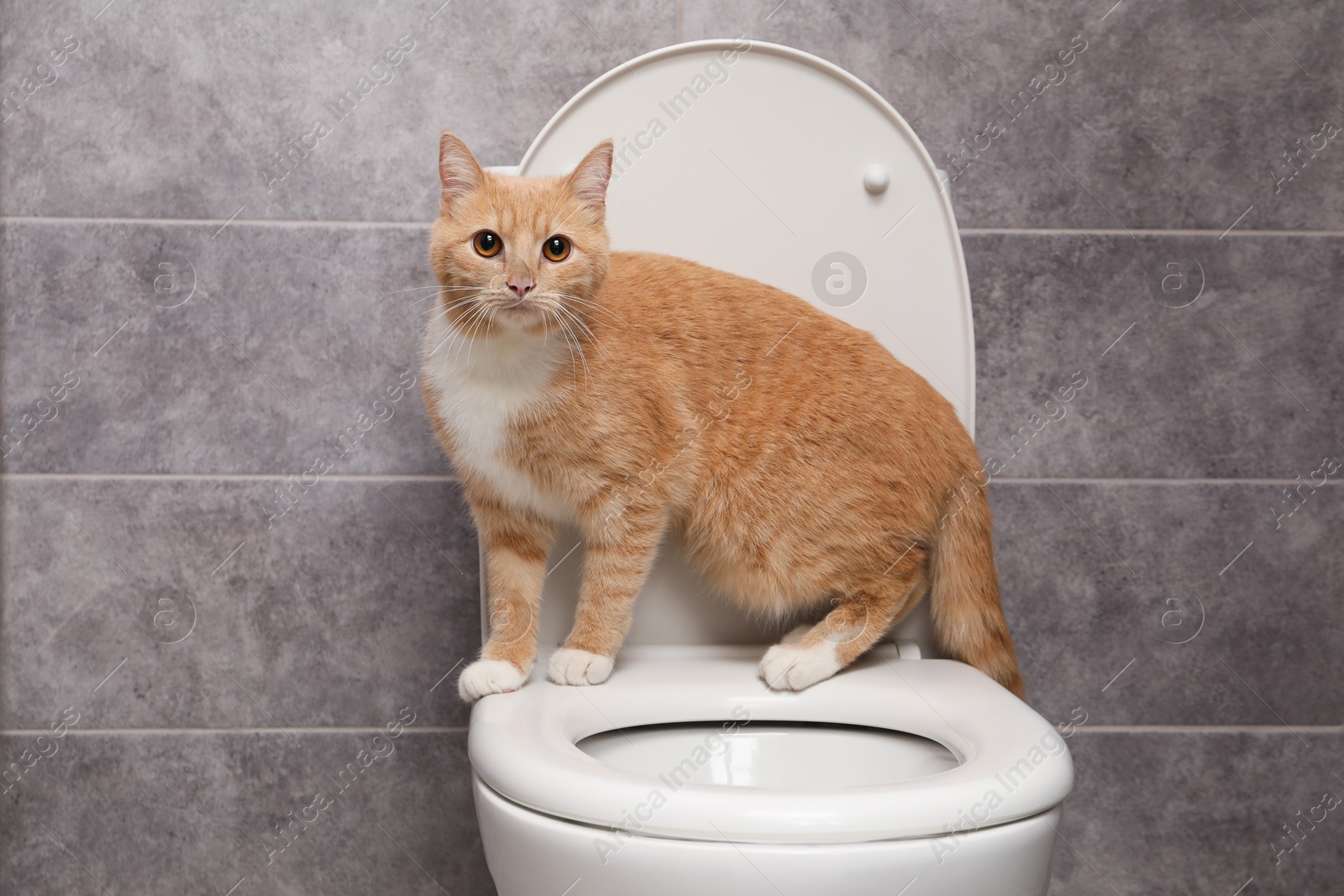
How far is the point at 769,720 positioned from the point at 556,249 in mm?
529

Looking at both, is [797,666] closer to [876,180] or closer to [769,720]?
[769,720]

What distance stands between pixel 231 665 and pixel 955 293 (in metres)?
1.11

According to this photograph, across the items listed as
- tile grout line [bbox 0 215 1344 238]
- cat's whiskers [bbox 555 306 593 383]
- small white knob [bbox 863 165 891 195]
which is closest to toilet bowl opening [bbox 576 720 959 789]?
cat's whiskers [bbox 555 306 593 383]

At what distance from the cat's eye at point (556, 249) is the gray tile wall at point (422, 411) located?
1.35ft

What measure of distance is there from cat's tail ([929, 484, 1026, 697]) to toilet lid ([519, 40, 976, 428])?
0.19m

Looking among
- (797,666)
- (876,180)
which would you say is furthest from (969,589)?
(876,180)

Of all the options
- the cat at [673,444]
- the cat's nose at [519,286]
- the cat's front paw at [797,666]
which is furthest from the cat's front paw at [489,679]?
the cat's nose at [519,286]

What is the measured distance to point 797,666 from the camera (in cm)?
95

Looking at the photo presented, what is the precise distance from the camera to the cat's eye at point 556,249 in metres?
0.96

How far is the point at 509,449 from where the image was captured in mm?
998

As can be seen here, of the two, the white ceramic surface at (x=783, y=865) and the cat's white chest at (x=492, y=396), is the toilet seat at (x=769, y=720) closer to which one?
the white ceramic surface at (x=783, y=865)

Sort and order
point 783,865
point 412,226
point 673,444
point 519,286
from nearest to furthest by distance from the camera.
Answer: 1. point 783,865
2. point 519,286
3. point 673,444
4. point 412,226

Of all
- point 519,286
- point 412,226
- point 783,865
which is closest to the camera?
point 783,865

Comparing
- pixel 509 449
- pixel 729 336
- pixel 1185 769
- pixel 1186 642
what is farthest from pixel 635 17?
pixel 1185 769
